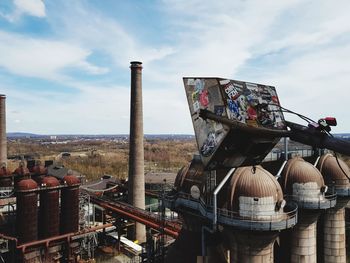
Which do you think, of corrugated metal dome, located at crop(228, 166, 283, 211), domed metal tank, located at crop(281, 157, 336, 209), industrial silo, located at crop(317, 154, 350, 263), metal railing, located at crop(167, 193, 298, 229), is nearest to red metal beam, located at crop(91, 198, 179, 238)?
metal railing, located at crop(167, 193, 298, 229)

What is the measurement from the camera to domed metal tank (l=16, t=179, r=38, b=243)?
84.1ft

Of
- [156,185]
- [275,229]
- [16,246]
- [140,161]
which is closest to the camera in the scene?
[275,229]

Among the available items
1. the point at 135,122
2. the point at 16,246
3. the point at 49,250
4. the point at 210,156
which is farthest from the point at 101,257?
the point at 210,156

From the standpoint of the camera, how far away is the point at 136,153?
118 feet

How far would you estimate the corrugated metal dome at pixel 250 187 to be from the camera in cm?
1683

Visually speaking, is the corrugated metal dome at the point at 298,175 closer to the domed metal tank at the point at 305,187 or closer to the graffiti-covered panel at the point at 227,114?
the domed metal tank at the point at 305,187

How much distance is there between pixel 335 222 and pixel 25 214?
86.1 ft

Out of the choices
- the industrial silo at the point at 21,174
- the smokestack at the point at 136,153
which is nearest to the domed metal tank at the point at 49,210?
the industrial silo at the point at 21,174

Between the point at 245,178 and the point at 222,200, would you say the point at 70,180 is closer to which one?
the point at 222,200

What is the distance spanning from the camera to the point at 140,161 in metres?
36.1

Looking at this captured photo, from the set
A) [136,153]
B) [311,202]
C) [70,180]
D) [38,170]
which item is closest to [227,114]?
[311,202]

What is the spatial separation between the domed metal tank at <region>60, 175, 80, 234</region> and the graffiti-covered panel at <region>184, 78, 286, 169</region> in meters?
25.4

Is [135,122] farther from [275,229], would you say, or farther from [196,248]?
[275,229]

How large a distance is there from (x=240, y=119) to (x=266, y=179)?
41.2 ft
